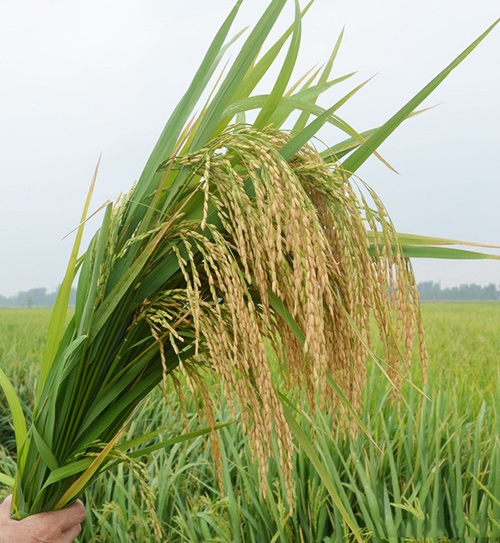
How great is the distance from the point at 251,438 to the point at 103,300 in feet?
1.68

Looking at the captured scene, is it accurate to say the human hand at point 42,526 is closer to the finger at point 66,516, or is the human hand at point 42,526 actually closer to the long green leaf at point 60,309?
the finger at point 66,516

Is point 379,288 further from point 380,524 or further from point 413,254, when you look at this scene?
point 380,524

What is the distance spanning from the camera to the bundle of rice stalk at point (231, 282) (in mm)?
1344

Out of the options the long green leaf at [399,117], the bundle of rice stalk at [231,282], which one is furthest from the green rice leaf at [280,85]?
the long green leaf at [399,117]

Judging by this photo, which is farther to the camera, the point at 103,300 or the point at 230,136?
the point at 103,300

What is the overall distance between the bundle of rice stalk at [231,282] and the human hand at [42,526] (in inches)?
1.4

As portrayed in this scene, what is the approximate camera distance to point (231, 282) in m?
1.40

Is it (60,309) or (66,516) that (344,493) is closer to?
(66,516)

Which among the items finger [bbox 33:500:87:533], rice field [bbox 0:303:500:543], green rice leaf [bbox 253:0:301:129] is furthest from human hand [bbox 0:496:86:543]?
green rice leaf [bbox 253:0:301:129]

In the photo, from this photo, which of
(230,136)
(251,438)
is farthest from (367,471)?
(230,136)

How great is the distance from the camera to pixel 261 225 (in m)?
1.37

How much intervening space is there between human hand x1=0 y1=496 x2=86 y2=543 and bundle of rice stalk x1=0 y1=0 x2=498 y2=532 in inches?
1.4

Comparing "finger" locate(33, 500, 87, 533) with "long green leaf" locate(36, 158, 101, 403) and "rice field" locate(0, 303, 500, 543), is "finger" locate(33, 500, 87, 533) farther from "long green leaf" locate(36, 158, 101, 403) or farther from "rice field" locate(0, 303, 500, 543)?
"long green leaf" locate(36, 158, 101, 403)

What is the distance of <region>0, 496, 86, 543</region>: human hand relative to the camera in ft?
5.74
